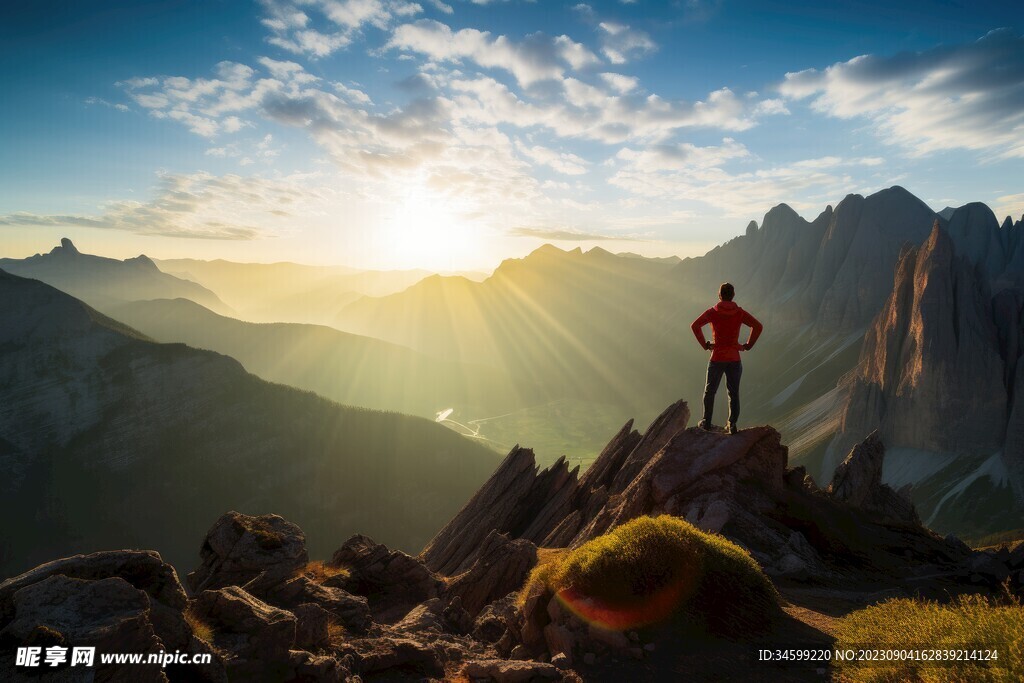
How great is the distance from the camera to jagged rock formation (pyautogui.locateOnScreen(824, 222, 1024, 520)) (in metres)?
112

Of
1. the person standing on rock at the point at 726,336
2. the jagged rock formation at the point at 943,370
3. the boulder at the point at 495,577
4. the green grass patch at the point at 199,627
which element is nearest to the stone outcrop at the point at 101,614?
the green grass patch at the point at 199,627

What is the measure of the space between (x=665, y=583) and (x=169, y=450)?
157434 mm

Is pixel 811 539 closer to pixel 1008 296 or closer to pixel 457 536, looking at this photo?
pixel 457 536

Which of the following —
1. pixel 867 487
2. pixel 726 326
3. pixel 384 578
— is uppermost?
pixel 726 326

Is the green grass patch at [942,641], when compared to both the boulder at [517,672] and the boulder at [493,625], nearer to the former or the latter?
the boulder at [517,672]

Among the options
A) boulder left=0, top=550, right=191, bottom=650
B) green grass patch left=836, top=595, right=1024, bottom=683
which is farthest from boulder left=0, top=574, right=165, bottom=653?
green grass patch left=836, top=595, right=1024, bottom=683

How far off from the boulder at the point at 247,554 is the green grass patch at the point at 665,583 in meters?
9.55

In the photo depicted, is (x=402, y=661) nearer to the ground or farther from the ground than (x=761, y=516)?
nearer to the ground

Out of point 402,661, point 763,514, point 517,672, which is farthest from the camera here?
point 763,514

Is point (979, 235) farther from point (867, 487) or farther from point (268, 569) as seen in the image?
point (268, 569)

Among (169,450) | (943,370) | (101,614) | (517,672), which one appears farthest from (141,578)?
(943,370)

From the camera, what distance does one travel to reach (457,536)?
35.1m

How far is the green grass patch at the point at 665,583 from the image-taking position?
10.2 meters

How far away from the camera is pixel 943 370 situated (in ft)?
390
